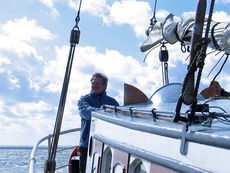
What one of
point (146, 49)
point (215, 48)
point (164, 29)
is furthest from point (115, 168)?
point (146, 49)

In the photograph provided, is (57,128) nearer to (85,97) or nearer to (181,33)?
(85,97)

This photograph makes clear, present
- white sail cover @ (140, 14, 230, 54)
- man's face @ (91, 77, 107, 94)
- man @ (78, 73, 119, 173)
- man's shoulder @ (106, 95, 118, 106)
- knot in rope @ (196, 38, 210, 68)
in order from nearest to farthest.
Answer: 1. knot in rope @ (196, 38, 210, 68)
2. white sail cover @ (140, 14, 230, 54)
3. man @ (78, 73, 119, 173)
4. man's face @ (91, 77, 107, 94)
5. man's shoulder @ (106, 95, 118, 106)

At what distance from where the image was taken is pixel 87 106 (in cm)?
522

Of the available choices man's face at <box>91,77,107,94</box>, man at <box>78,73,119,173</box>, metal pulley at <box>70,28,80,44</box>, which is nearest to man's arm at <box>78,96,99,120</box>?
man at <box>78,73,119,173</box>

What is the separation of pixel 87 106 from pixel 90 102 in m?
0.23

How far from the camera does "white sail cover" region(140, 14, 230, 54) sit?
4.36m

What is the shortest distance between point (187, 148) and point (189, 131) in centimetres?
11

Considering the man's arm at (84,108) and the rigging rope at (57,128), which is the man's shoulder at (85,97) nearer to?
the man's arm at (84,108)

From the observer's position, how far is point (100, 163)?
424 centimetres

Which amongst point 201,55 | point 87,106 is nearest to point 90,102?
point 87,106

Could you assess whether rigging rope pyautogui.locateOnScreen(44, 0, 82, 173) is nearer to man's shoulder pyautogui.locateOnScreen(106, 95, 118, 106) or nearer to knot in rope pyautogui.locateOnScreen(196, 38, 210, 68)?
man's shoulder pyautogui.locateOnScreen(106, 95, 118, 106)

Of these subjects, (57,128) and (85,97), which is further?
(57,128)

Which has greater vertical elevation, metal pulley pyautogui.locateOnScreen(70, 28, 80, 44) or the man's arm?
metal pulley pyautogui.locateOnScreen(70, 28, 80, 44)

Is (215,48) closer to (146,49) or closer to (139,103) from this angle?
(139,103)
